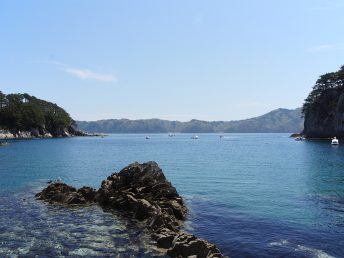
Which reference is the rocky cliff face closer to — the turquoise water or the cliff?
the cliff

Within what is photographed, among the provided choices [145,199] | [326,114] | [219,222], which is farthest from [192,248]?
[326,114]

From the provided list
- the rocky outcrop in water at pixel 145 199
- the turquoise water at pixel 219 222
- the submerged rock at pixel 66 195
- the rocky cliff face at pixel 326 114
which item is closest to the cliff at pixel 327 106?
the rocky cliff face at pixel 326 114

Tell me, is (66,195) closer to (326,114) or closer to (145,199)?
(145,199)

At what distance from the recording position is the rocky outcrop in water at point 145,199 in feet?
84.8

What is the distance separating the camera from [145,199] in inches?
1467

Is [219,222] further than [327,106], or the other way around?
[327,106]

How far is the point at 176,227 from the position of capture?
1188 inches

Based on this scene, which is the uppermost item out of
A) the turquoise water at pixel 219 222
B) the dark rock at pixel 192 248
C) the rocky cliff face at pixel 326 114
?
the rocky cliff face at pixel 326 114

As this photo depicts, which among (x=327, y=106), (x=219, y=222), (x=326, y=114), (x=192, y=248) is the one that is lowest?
(x=219, y=222)

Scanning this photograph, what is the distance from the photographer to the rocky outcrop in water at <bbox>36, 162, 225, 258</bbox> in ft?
84.8

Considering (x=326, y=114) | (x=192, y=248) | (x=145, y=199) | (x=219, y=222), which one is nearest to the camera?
(x=192, y=248)

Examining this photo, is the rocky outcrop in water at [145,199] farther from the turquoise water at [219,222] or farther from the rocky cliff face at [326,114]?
the rocky cliff face at [326,114]

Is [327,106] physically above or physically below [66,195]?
above

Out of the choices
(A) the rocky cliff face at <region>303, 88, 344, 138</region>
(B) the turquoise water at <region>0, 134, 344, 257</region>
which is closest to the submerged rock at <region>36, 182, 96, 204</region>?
(B) the turquoise water at <region>0, 134, 344, 257</region>
